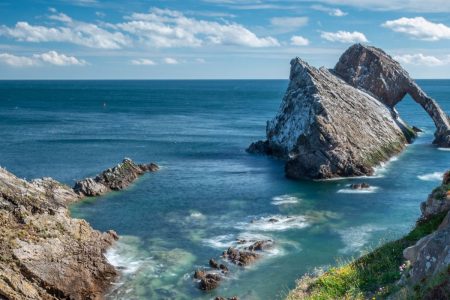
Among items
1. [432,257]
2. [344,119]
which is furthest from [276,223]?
[344,119]

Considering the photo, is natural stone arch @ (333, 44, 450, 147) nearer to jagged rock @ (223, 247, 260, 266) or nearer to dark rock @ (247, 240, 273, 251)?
dark rock @ (247, 240, 273, 251)

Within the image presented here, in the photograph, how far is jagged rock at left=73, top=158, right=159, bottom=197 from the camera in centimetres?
6022

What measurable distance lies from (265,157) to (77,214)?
134ft

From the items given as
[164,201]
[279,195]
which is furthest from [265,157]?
[164,201]

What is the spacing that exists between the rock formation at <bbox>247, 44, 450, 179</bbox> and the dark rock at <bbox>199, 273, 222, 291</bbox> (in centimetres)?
3462

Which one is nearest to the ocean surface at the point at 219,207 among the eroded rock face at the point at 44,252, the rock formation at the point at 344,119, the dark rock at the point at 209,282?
the dark rock at the point at 209,282

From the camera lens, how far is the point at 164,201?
58.1 metres

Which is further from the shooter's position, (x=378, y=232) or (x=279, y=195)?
(x=279, y=195)

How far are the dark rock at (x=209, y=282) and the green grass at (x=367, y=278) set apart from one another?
1132cm

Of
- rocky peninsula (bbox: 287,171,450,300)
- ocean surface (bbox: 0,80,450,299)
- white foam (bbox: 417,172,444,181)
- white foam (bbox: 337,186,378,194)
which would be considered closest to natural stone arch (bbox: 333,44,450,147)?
ocean surface (bbox: 0,80,450,299)

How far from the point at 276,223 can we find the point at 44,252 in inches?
897

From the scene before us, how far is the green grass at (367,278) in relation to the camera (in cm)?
2194

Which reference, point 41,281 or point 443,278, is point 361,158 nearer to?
point 41,281

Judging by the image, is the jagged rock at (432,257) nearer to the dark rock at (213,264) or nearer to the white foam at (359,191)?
the dark rock at (213,264)
